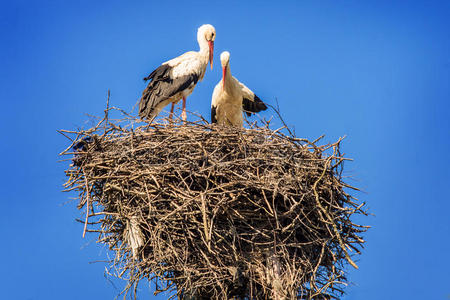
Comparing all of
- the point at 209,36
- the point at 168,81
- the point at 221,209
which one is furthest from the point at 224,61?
the point at 221,209

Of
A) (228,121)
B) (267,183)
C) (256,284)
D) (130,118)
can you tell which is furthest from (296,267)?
(228,121)

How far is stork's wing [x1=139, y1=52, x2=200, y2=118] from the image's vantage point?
7.58m

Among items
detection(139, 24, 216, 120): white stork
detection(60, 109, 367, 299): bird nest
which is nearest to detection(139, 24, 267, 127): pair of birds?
detection(139, 24, 216, 120): white stork

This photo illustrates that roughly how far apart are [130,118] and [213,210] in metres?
1.43

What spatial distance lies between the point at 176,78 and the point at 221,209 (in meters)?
3.02

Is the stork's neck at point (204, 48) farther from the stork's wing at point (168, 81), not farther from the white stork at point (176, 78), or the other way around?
the stork's wing at point (168, 81)

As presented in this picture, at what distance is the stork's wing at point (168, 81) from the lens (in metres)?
7.58

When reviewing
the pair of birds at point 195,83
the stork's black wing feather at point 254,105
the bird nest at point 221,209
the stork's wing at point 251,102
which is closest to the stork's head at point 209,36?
the pair of birds at point 195,83

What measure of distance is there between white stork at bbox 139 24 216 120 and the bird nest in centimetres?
202

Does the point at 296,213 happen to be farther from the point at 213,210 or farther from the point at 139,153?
the point at 139,153

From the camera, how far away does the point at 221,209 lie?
511 cm

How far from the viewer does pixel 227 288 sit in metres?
5.41

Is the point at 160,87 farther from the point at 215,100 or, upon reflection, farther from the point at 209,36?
the point at 209,36

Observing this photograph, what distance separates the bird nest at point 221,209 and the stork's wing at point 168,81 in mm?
1984
